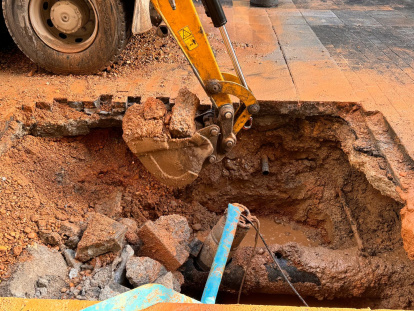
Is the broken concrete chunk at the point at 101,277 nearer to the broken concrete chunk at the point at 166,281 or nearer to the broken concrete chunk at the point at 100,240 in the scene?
the broken concrete chunk at the point at 100,240

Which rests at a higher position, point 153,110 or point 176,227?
point 153,110

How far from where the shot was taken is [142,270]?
3061mm

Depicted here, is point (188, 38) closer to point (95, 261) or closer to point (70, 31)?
point (95, 261)

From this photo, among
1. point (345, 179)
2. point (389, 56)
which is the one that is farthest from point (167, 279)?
point (389, 56)

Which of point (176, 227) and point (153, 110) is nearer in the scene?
point (153, 110)

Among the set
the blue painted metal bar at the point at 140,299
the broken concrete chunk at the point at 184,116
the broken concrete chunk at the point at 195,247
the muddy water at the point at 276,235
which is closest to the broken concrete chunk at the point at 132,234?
the broken concrete chunk at the point at 195,247

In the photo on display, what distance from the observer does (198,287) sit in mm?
3688

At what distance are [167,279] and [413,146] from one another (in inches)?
93.1

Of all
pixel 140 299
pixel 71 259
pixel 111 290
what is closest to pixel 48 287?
pixel 71 259

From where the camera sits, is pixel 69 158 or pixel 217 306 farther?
pixel 69 158

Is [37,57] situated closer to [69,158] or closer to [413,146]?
[69,158]

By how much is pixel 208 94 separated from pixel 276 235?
7.41ft

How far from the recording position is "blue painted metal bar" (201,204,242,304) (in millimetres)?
2852

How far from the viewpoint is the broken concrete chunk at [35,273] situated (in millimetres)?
2625
